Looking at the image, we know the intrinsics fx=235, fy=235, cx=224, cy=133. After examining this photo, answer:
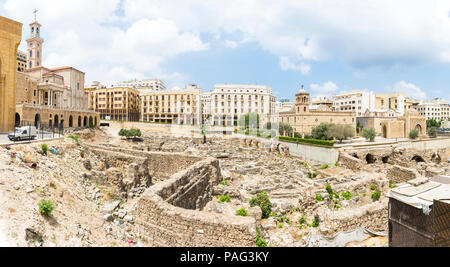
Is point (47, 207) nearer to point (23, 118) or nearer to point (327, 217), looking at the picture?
point (327, 217)

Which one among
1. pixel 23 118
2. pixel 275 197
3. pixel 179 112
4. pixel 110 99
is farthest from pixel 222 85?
pixel 275 197

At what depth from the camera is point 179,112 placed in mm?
75188

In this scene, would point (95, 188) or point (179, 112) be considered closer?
point (95, 188)

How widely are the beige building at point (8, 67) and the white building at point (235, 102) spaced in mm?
62021

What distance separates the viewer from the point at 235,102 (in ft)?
272

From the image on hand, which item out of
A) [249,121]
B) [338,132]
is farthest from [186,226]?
[249,121]

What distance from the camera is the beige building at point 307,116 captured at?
55.6 meters

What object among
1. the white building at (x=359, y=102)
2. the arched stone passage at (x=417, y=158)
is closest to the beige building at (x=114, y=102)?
the white building at (x=359, y=102)

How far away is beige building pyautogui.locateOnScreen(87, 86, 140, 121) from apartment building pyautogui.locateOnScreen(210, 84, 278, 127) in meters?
26.4

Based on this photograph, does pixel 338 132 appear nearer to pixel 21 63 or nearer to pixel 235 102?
pixel 235 102

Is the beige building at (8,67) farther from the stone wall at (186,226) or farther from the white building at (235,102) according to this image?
the white building at (235,102)

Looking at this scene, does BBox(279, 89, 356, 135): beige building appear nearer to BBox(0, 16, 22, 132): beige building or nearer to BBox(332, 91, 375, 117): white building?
BBox(332, 91, 375, 117): white building

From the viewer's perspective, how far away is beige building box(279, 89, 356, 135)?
5556cm

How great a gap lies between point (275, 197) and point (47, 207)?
12936 millimetres
